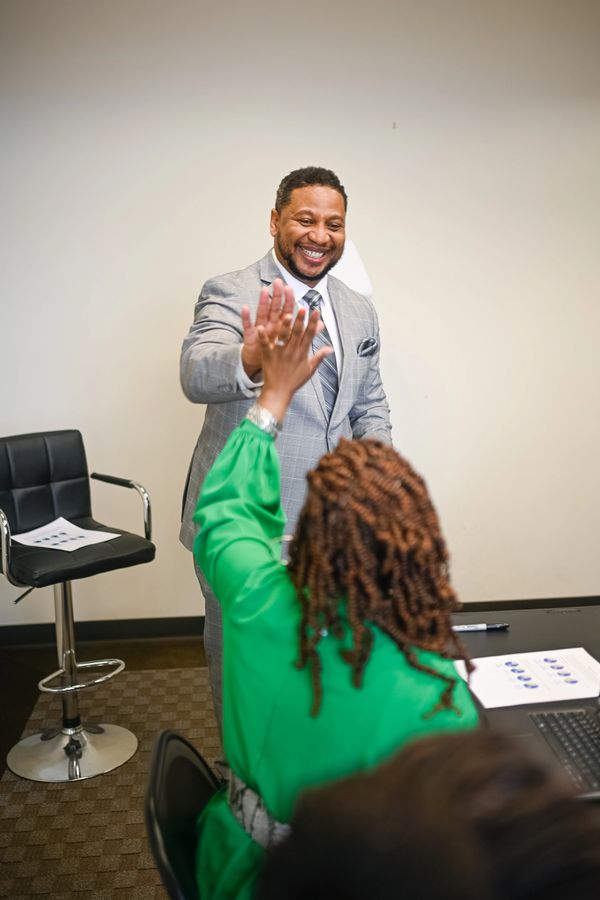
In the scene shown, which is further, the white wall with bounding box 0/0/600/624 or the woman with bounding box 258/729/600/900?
the white wall with bounding box 0/0/600/624

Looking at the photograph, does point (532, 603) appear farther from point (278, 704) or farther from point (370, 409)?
point (278, 704)

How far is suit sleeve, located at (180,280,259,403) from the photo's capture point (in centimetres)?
170

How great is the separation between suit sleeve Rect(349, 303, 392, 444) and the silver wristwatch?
95 cm

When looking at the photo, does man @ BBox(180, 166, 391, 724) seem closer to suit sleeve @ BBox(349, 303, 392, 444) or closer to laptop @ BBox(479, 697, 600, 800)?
suit sleeve @ BBox(349, 303, 392, 444)

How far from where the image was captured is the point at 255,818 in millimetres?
1080

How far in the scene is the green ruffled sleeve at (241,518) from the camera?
3.67ft

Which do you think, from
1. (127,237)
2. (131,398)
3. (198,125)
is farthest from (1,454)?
(198,125)

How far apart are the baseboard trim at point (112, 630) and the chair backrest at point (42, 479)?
83 cm

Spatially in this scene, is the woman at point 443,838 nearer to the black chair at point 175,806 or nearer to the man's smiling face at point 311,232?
the black chair at point 175,806

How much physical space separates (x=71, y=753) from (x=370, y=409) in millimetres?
1523

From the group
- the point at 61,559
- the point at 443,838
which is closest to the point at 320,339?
the point at 61,559

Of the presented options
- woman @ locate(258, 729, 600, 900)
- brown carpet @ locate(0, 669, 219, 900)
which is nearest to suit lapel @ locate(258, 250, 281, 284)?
brown carpet @ locate(0, 669, 219, 900)

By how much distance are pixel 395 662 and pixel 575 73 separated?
11.3 feet

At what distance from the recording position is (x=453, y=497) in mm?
3863
